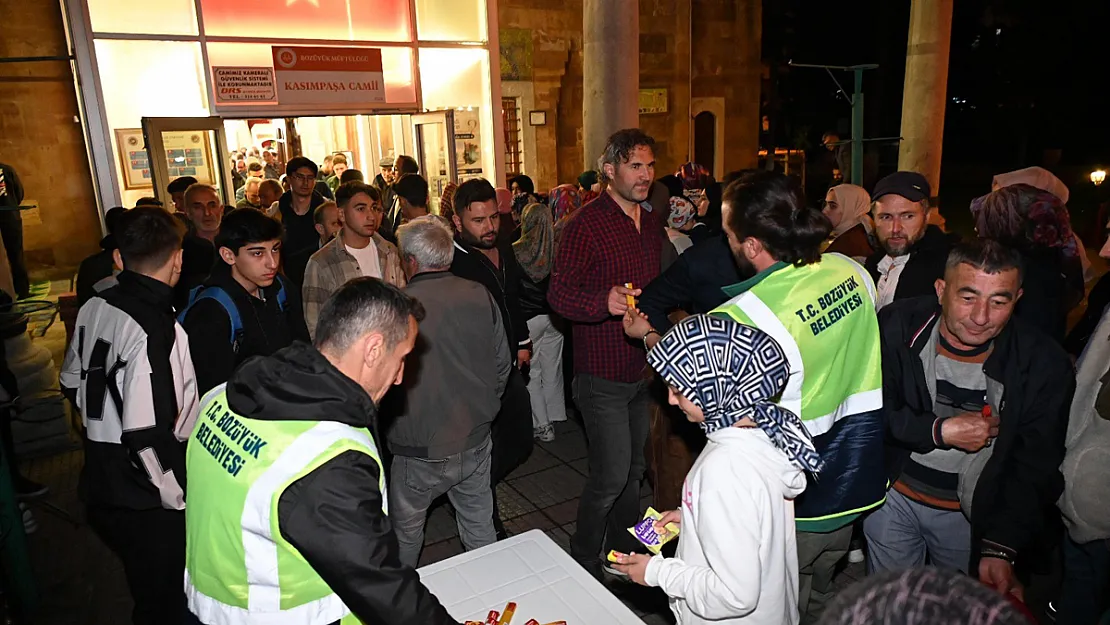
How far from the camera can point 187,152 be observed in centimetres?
797

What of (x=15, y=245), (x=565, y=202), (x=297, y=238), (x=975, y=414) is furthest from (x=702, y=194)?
(x=15, y=245)

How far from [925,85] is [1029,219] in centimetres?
874

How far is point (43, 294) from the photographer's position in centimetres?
1209

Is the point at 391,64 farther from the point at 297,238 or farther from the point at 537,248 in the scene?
the point at 537,248

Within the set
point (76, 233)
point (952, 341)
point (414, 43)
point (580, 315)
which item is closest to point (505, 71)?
point (414, 43)

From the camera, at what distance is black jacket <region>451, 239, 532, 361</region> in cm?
443

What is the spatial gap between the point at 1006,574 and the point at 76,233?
1588cm

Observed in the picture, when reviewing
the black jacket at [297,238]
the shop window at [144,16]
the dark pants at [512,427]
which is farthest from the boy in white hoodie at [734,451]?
the shop window at [144,16]

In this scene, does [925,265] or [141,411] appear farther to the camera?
[925,265]

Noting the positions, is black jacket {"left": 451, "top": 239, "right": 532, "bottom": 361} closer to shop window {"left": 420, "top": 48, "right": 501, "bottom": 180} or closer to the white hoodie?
the white hoodie

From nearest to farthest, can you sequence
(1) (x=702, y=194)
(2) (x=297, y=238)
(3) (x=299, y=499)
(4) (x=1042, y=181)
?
1. (3) (x=299, y=499)
2. (4) (x=1042, y=181)
3. (1) (x=702, y=194)
4. (2) (x=297, y=238)

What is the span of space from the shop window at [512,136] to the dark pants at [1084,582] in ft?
37.5

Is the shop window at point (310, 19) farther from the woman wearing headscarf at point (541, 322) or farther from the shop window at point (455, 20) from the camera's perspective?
the woman wearing headscarf at point (541, 322)

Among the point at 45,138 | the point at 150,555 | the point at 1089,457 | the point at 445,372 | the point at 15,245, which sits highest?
the point at 45,138
